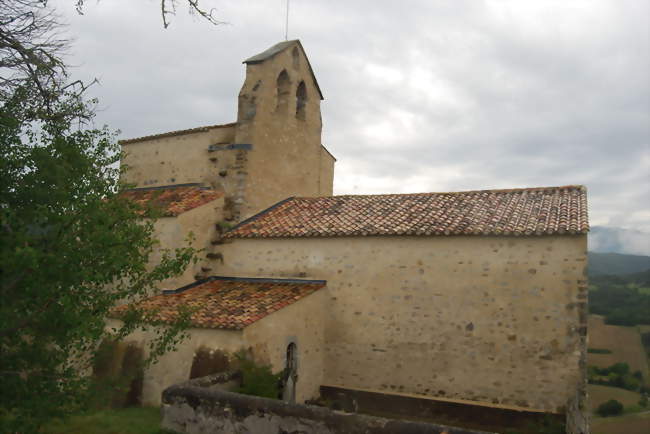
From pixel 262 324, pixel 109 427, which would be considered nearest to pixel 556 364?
pixel 262 324

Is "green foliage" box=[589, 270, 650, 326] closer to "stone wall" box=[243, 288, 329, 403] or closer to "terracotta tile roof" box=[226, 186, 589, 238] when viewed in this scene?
"terracotta tile roof" box=[226, 186, 589, 238]

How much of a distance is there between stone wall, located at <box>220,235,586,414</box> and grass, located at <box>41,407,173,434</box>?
17.8 feet

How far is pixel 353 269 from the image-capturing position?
13828 millimetres

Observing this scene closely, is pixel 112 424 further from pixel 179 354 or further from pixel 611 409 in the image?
pixel 611 409

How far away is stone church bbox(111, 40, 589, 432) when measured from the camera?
11.7m

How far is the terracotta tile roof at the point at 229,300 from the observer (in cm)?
1149

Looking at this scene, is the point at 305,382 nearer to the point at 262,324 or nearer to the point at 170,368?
the point at 262,324

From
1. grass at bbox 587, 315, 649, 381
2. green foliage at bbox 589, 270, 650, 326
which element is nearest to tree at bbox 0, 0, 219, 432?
grass at bbox 587, 315, 649, 381

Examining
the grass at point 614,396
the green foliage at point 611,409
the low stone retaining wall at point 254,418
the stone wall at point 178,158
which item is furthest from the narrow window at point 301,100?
the green foliage at point 611,409

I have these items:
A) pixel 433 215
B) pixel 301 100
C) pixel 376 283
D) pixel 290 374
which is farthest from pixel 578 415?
pixel 301 100

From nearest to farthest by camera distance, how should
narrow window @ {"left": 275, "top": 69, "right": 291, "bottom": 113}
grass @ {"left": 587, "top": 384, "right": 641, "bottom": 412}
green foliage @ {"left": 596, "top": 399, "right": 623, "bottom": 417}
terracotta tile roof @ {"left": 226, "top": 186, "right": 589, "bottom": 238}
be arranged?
terracotta tile roof @ {"left": 226, "top": 186, "right": 589, "bottom": 238} → narrow window @ {"left": 275, "top": 69, "right": 291, "bottom": 113} → green foliage @ {"left": 596, "top": 399, "right": 623, "bottom": 417} → grass @ {"left": 587, "top": 384, "right": 641, "bottom": 412}

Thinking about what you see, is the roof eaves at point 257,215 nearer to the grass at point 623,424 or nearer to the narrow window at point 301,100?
the narrow window at point 301,100

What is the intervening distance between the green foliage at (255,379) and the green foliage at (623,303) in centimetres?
8064

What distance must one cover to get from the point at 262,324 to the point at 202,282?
4460 millimetres
